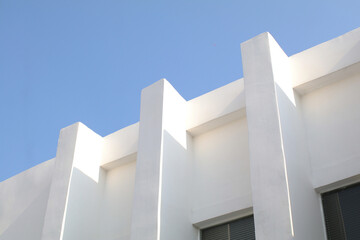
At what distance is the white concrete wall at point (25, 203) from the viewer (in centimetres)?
1446

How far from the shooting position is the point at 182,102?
13578mm

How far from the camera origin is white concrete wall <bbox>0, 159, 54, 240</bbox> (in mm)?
14461

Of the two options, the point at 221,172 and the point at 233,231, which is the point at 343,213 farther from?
the point at 221,172

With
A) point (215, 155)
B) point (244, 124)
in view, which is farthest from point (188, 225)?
point (244, 124)

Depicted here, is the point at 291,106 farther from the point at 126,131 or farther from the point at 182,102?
the point at 126,131

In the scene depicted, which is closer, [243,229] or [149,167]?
[243,229]

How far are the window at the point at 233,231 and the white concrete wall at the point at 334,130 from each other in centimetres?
165

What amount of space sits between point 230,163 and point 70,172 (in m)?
4.02

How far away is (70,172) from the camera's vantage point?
13.6 m

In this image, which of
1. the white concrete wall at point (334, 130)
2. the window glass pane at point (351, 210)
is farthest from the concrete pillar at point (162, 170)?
the window glass pane at point (351, 210)

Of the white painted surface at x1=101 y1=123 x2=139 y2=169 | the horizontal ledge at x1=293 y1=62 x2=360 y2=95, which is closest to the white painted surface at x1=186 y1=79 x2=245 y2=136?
the horizontal ledge at x1=293 y1=62 x2=360 y2=95

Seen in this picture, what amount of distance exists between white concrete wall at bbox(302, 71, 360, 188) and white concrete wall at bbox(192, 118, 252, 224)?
1489mm

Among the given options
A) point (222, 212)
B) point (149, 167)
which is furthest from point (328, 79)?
point (149, 167)

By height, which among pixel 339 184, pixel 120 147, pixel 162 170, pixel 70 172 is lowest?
pixel 339 184
